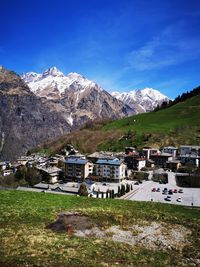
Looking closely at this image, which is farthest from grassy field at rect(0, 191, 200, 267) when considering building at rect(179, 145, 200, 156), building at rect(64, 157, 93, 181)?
building at rect(179, 145, 200, 156)

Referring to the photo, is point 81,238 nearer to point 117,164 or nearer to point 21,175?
point 117,164

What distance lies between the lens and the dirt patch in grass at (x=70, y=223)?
60.8 feet

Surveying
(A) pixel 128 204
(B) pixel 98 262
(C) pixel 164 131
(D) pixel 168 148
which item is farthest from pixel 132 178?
(B) pixel 98 262

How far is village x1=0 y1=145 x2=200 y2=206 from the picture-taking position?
219ft

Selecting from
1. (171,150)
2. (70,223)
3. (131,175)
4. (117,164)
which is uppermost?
(171,150)

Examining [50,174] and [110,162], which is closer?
[50,174]

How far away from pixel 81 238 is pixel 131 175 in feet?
265

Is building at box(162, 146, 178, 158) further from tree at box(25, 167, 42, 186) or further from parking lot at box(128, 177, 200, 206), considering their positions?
tree at box(25, 167, 42, 186)

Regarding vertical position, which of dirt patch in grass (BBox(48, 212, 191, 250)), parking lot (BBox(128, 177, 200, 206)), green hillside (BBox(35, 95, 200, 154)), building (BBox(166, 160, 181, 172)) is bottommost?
parking lot (BBox(128, 177, 200, 206))

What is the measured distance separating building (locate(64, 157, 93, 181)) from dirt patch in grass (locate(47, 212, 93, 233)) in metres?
71.4

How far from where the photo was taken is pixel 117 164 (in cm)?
9006

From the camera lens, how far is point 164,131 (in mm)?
133750

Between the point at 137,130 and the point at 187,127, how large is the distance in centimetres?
2219

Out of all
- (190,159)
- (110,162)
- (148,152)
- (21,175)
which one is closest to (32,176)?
(21,175)
